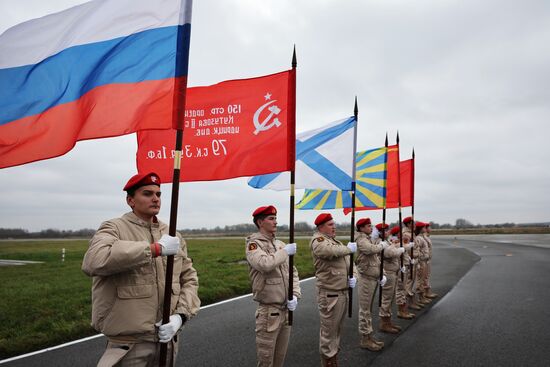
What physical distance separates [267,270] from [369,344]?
290 cm

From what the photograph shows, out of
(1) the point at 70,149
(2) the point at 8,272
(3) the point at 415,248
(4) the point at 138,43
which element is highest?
(4) the point at 138,43

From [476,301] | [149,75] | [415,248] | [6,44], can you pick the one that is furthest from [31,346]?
[476,301]

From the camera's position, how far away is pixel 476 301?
922 centimetres

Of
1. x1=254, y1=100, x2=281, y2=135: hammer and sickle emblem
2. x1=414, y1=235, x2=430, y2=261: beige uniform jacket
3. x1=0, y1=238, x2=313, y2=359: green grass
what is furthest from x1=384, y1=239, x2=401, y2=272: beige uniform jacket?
x1=0, y1=238, x2=313, y2=359: green grass

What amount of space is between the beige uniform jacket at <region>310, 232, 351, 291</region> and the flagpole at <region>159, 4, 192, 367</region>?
2853mm

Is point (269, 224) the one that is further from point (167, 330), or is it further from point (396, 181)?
point (396, 181)

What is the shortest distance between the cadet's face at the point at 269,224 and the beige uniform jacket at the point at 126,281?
1614 mm

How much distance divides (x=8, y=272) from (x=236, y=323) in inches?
514

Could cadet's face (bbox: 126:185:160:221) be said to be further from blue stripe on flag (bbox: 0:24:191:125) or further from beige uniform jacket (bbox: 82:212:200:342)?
blue stripe on flag (bbox: 0:24:191:125)

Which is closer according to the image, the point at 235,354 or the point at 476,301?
the point at 235,354

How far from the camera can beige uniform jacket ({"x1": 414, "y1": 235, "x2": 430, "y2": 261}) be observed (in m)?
10.1

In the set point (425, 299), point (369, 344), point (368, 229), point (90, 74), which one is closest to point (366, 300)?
point (369, 344)

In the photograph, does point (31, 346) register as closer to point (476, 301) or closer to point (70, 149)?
point (70, 149)

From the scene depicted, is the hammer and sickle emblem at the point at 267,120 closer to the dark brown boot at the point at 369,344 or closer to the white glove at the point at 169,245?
the white glove at the point at 169,245
